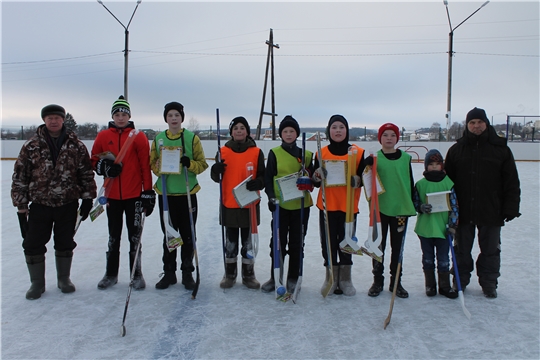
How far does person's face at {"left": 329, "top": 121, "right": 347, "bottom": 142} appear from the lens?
3.38 meters

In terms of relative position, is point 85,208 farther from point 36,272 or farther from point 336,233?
point 336,233

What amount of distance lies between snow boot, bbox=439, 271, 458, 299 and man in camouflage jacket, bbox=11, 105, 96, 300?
324cm

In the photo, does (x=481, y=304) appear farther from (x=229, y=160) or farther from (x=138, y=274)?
(x=138, y=274)

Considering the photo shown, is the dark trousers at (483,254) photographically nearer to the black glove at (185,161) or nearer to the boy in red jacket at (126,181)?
the black glove at (185,161)

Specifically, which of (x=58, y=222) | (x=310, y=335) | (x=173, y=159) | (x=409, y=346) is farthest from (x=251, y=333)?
(x=58, y=222)

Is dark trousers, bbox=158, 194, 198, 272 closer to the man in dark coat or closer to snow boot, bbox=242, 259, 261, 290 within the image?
snow boot, bbox=242, 259, 261, 290

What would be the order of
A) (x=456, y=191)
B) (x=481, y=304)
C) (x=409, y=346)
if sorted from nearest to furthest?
(x=409, y=346) < (x=481, y=304) < (x=456, y=191)

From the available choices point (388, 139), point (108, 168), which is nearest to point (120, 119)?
point (108, 168)

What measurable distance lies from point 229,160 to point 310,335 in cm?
166

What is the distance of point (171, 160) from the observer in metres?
3.47

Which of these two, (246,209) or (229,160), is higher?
(229,160)

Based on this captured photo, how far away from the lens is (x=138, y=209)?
11.8 feet

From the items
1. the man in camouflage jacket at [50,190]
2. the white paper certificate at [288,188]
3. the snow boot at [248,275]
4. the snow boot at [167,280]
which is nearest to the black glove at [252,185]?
the white paper certificate at [288,188]

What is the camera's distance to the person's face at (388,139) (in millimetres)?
3373
